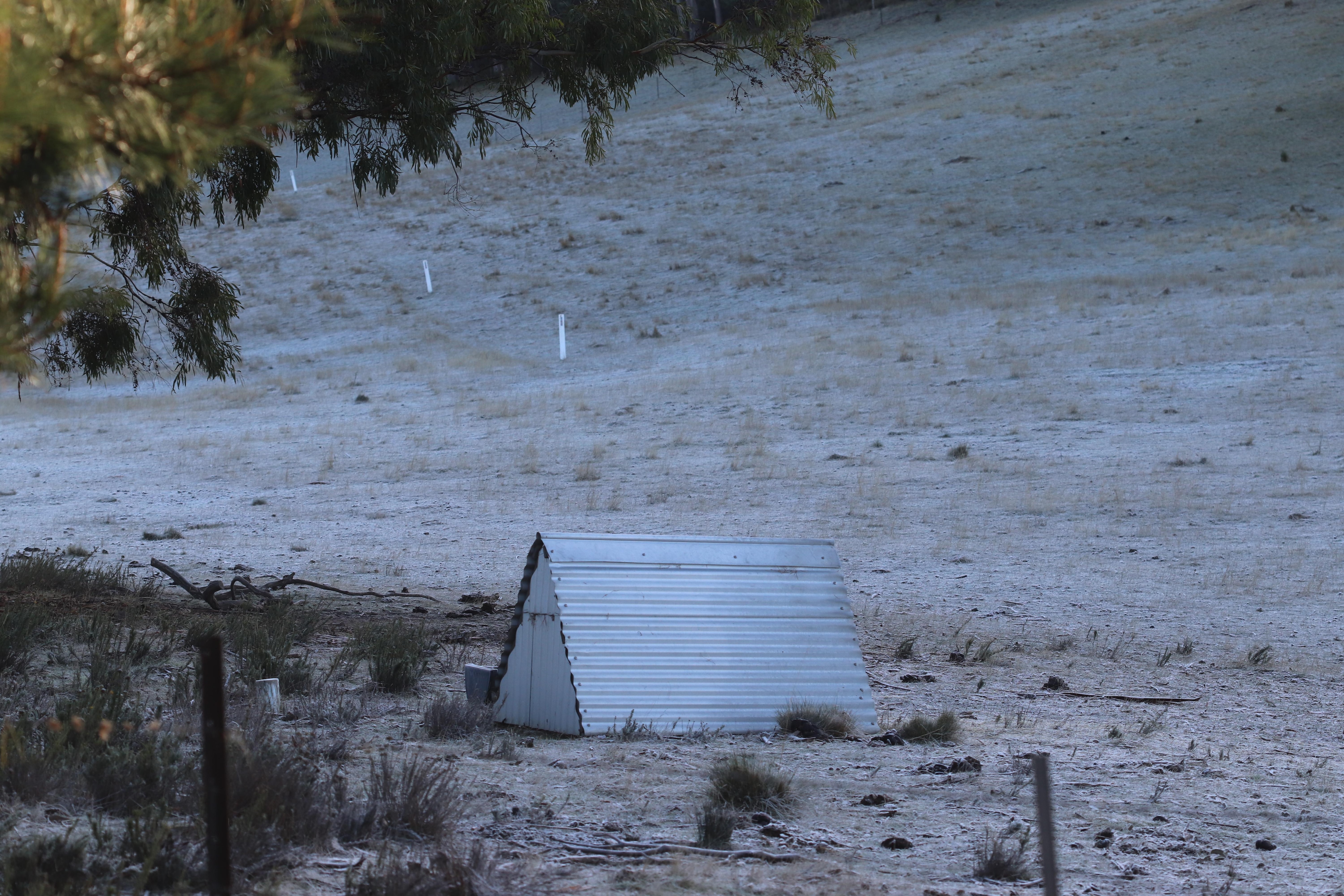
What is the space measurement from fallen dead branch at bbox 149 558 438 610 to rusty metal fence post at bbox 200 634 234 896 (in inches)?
208

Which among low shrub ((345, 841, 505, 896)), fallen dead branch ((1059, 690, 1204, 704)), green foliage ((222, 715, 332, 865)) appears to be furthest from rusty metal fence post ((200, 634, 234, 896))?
fallen dead branch ((1059, 690, 1204, 704))

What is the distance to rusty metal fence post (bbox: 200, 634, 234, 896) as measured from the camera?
Result: 246 centimetres

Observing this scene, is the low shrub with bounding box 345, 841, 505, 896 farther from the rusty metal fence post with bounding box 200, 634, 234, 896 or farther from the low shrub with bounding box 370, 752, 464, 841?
the rusty metal fence post with bounding box 200, 634, 234, 896

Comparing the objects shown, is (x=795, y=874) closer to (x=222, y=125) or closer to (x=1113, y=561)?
(x=222, y=125)

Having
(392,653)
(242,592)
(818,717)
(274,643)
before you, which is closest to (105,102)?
(818,717)

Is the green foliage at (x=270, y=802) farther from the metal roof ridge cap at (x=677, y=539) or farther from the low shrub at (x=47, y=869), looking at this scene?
the metal roof ridge cap at (x=677, y=539)

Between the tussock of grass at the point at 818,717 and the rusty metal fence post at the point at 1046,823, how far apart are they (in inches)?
118

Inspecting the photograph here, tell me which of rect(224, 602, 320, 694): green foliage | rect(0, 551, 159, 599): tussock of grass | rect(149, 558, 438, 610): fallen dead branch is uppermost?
rect(0, 551, 159, 599): tussock of grass

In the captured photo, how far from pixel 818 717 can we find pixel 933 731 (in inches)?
22.0

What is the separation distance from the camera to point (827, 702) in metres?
5.69

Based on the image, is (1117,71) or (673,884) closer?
(673,884)

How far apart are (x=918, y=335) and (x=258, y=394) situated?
13708 mm

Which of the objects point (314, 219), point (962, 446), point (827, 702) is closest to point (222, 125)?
point (827, 702)

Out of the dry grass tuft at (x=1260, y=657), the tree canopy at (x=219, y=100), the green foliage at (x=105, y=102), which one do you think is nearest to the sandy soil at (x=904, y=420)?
the dry grass tuft at (x=1260, y=657)
